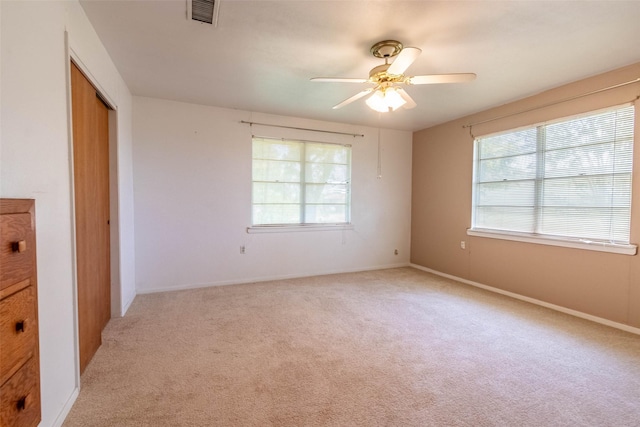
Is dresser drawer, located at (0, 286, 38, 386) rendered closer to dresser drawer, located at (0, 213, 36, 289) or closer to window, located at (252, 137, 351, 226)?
dresser drawer, located at (0, 213, 36, 289)

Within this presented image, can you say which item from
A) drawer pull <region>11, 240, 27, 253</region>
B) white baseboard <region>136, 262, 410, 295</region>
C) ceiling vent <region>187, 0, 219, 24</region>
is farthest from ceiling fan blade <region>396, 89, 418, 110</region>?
white baseboard <region>136, 262, 410, 295</region>

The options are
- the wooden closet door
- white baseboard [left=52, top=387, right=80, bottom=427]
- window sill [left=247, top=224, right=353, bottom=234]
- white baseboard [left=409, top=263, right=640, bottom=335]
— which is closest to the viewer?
white baseboard [left=52, top=387, right=80, bottom=427]

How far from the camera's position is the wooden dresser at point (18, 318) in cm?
97

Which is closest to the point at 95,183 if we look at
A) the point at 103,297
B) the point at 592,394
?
the point at 103,297

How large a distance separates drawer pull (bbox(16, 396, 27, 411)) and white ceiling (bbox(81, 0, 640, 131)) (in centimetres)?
227

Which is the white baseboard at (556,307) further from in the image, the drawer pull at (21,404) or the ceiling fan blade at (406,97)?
the drawer pull at (21,404)

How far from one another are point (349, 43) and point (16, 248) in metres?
2.44

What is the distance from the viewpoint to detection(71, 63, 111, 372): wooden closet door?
2004 mm

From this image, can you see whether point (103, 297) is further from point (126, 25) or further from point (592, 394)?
point (592, 394)

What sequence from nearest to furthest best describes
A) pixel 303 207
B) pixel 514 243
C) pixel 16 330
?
pixel 16 330, pixel 514 243, pixel 303 207

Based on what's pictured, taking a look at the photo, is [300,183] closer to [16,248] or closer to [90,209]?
[90,209]

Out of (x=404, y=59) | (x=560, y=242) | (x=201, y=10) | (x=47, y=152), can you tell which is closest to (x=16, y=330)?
(x=47, y=152)

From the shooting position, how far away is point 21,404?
3.48ft

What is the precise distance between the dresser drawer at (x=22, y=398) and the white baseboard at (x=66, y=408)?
42 cm
